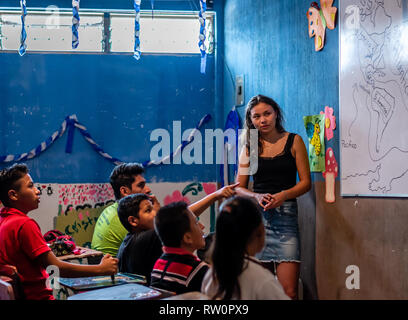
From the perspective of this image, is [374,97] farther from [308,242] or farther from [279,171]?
[308,242]

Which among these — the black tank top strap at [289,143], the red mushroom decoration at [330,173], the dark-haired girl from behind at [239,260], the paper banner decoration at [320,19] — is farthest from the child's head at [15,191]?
the paper banner decoration at [320,19]

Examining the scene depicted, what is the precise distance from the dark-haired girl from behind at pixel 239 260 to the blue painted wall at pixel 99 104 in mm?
3285

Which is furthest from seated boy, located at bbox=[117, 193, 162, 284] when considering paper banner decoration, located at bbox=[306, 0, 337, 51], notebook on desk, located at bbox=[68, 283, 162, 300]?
paper banner decoration, located at bbox=[306, 0, 337, 51]

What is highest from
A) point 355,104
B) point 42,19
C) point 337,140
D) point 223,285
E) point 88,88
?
point 42,19

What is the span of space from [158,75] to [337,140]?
2.35 metres

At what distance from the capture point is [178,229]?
1.98 m

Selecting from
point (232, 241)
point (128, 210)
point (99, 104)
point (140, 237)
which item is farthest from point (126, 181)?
point (232, 241)

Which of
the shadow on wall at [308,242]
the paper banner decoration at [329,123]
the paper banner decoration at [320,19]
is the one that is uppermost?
the paper banner decoration at [320,19]

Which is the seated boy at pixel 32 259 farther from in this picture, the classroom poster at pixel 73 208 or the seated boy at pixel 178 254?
the classroom poster at pixel 73 208

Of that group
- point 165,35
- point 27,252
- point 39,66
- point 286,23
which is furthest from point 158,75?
point 27,252

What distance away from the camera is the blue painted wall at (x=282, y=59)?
3133 millimetres

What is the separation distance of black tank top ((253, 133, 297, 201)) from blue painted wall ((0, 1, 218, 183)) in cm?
191
